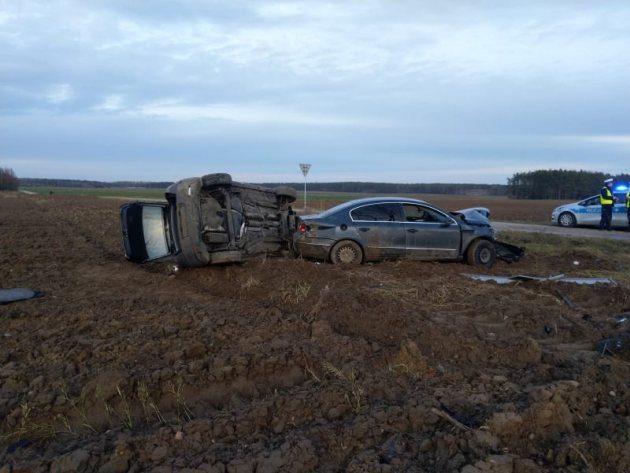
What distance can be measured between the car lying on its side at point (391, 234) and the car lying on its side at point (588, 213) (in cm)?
1417

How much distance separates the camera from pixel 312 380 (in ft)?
16.0

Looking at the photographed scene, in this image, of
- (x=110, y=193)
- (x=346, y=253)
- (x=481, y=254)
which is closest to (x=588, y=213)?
(x=481, y=254)

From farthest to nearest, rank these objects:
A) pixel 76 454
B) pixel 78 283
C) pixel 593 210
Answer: pixel 593 210
pixel 78 283
pixel 76 454

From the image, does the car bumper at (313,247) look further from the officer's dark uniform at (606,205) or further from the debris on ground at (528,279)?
the officer's dark uniform at (606,205)

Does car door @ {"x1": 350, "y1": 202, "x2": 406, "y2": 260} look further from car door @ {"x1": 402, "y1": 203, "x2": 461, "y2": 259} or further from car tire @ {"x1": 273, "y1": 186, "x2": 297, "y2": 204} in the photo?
car tire @ {"x1": 273, "y1": 186, "x2": 297, "y2": 204}

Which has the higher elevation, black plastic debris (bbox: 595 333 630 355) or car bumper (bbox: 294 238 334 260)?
car bumper (bbox: 294 238 334 260)

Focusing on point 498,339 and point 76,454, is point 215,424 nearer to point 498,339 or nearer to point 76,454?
point 76,454

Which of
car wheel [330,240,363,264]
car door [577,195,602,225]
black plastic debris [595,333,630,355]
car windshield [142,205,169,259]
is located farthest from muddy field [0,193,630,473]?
car door [577,195,602,225]

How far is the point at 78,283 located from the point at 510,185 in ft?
274

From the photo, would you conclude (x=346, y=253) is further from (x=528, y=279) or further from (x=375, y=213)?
(x=528, y=279)

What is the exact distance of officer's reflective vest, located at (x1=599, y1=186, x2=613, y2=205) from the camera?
2214 centimetres

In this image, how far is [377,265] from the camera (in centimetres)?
1108

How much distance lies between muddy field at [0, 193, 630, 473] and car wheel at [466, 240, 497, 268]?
305cm

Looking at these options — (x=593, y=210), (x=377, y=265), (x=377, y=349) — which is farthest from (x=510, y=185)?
(x=377, y=349)
